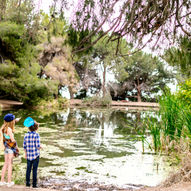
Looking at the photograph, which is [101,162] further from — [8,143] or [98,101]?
[98,101]

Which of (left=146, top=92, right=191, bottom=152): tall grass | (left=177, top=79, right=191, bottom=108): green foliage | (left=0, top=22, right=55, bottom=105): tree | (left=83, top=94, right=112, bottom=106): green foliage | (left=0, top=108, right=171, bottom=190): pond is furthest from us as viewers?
(left=83, top=94, right=112, bottom=106): green foliage

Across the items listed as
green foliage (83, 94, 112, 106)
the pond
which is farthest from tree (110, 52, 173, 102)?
the pond

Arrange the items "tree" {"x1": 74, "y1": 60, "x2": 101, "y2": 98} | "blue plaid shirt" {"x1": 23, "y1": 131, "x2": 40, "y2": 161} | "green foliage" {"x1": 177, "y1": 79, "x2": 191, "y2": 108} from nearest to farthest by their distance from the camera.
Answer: "blue plaid shirt" {"x1": 23, "y1": 131, "x2": 40, "y2": 161} < "green foliage" {"x1": 177, "y1": 79, "x2": 191, "y2": 108} < "tree" {"x1": 74, "y1": 60, "x2": 101, "y2": 98}

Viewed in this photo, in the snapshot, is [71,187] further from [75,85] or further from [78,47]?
[75,85]

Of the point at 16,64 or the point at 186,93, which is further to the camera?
the point at 16,64

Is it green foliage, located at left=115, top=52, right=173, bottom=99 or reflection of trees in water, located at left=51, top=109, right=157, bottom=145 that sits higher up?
green foliage, located at left=115, top=52, right=173, bottom=99

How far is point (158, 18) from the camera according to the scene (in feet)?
11.6

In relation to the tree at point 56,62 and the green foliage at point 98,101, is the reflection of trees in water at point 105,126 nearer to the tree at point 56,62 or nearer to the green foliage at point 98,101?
the tree at point 56,62

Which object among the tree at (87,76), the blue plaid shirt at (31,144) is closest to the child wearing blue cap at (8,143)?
the blue plaid shirt at (31,144)

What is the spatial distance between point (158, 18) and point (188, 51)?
2.23 feet

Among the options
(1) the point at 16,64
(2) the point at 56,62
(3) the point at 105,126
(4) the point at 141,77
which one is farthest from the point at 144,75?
(3) the point at 105,126

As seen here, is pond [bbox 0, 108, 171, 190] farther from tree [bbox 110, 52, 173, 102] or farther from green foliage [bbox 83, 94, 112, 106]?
tree [bbox 110, 52, 173, 102]

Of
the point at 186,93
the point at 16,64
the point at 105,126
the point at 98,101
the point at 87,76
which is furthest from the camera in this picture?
the point at 87,76

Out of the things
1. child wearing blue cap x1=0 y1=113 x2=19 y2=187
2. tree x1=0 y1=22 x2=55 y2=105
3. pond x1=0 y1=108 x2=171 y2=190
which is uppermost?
tree x1=0 y1=22 x2=55 y2=105
